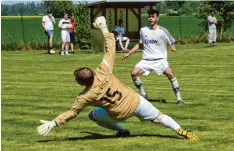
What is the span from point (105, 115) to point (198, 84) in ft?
28.8

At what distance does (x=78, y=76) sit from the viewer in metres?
9.45

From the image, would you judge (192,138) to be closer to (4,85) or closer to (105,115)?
(105,115)

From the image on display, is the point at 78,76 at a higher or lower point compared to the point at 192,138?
higher

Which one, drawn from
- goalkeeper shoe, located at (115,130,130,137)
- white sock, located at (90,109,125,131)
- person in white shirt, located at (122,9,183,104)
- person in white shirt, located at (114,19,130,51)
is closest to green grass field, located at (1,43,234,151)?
goalkeeper shoe, located at (115,130,130,137)

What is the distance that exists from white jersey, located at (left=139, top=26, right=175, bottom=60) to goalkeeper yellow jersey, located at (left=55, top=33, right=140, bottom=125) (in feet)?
16.1

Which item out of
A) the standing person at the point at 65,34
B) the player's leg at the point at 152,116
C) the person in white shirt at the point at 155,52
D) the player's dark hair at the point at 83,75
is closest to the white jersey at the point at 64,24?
the standing person at the point at 65,34

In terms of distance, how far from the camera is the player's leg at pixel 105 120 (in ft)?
33.6

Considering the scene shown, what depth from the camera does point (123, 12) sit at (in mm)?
37219

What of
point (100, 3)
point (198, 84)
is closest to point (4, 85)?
point (198, 84)

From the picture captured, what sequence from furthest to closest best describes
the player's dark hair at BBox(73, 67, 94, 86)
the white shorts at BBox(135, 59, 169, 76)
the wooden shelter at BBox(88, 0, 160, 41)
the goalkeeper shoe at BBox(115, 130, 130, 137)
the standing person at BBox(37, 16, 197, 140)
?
the wooden shelter at BBox(88, 0, 160, 41) → the white shorts at BBox(135, 59, 169, 76) → the goalkeeper shoe at BBox(115, 130, 130, 137) → the standing person at BBox(37, 16, 197, 140) → the player's dark hair at BBox(73, 67, 94, 86)

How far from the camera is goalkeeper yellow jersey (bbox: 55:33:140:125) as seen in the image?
9.65 m

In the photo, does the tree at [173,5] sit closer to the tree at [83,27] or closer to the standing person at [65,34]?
the tree at [83,27]

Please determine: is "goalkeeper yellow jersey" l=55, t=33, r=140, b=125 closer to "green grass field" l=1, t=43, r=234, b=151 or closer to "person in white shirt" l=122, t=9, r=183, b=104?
"green grass field" l=1, t=43, r=234, b=151

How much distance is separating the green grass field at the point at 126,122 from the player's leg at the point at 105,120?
177 mm
